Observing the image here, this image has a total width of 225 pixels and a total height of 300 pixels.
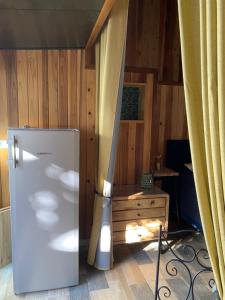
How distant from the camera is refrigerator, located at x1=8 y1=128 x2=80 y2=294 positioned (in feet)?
6.47

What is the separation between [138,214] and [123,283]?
26.0 inches

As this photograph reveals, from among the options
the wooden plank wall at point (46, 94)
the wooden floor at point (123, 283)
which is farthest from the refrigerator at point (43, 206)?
the wooden plank wall at point (46, 94)

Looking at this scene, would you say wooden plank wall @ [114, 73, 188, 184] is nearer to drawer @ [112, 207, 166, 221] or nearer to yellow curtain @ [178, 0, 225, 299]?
drawer @ [112, 207, 166, 221]

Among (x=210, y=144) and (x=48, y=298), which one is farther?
(x=48, y=298)

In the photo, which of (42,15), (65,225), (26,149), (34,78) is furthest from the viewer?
(34,78)

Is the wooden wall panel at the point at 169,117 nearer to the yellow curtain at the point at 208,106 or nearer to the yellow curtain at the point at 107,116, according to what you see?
the yellow curtain at the point at 107,116

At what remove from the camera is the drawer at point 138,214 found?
256 cm

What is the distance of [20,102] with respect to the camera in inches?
97.6

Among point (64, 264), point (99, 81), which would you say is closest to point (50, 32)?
point (99, 81)

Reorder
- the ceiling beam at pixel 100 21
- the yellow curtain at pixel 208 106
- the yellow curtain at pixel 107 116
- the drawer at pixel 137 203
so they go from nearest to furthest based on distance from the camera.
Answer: the yellow curtain at pixel 208 106 < the ceiling beam at pixel 100 21 < the yellow curtain at pixel 107 116 < the drawer at pixel 137 203

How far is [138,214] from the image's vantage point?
2.63 meters

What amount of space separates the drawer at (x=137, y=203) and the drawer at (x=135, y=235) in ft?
0.78

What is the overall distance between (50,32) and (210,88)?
172 cm

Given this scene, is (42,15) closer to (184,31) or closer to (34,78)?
(34,78)
